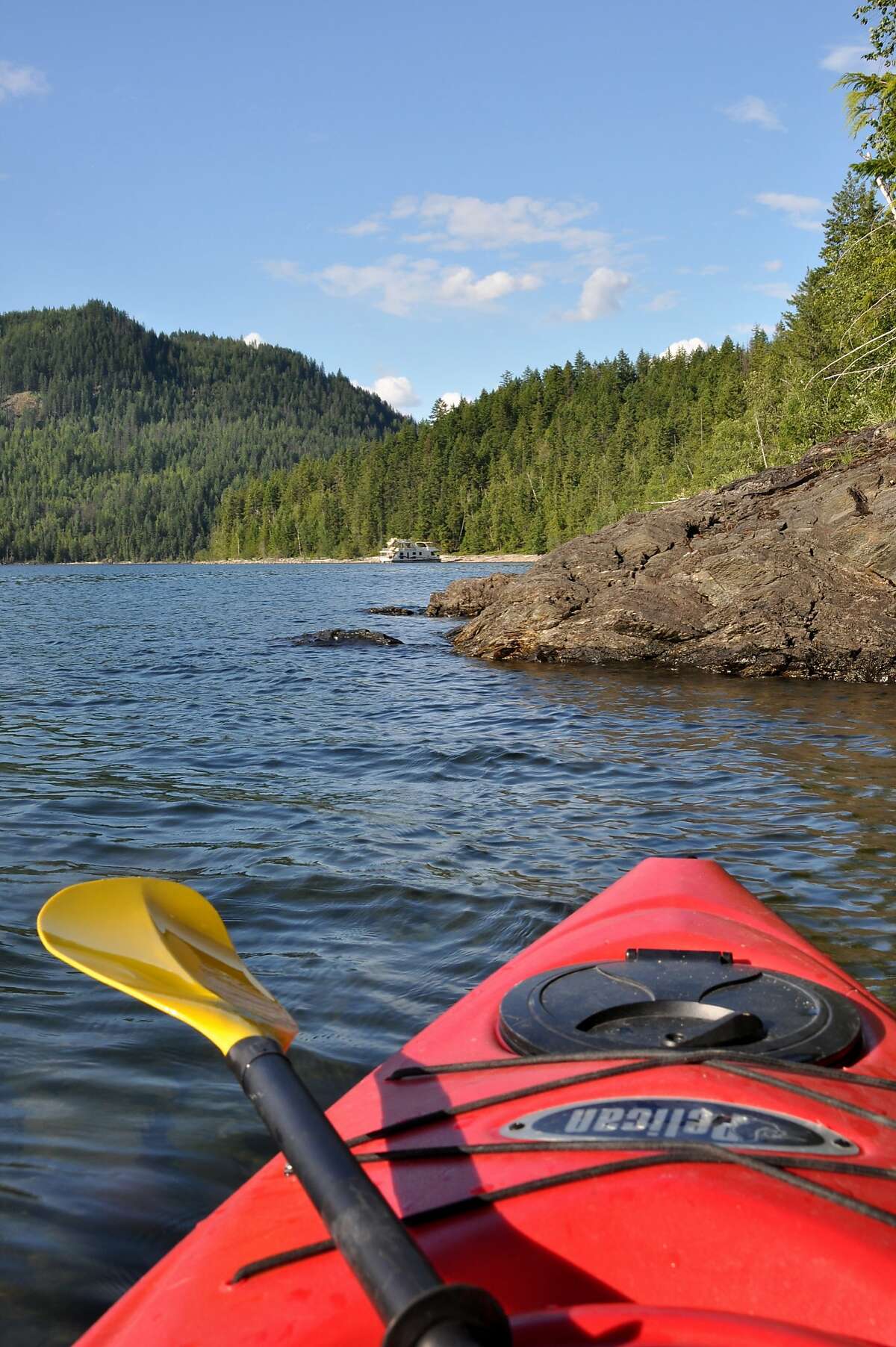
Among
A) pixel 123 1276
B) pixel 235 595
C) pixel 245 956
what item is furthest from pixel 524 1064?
pixel 235 595

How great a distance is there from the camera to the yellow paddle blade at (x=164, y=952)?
2.33 metres

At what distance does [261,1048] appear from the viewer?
1974 millimetres

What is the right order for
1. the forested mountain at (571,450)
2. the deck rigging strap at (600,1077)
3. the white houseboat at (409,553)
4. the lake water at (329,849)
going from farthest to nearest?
the white houseboat at (409,553), the forested mountain at (571,450), the lake water at (329,849), the deck rigging strap at (600,1077)

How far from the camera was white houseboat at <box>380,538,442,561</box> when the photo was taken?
98.1 m

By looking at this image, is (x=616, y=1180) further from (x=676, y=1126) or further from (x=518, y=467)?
(x=518, y=467)

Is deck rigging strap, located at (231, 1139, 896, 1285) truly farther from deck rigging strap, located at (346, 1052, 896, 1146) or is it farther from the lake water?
the lake water

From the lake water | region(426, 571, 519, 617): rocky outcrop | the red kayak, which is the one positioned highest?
region(426, 571, 519, 617): rocky outcrop

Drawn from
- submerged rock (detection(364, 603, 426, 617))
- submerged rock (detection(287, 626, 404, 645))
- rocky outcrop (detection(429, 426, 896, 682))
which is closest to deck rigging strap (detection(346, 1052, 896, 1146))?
rocky outcrop (detection(429, 426, 896, 682))

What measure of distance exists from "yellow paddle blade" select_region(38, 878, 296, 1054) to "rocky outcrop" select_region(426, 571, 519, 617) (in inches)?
949

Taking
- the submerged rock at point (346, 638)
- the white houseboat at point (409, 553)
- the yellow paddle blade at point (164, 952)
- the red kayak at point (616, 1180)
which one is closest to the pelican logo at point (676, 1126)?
the red kayak at point (616, 1180)

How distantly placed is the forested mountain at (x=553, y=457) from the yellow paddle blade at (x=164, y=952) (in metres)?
43.5

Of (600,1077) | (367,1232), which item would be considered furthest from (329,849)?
(367,1232)

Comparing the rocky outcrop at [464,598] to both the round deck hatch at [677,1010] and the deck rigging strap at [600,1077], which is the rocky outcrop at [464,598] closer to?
→ the round deck hatch at [677,1010]

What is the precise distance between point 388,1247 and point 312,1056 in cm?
261
